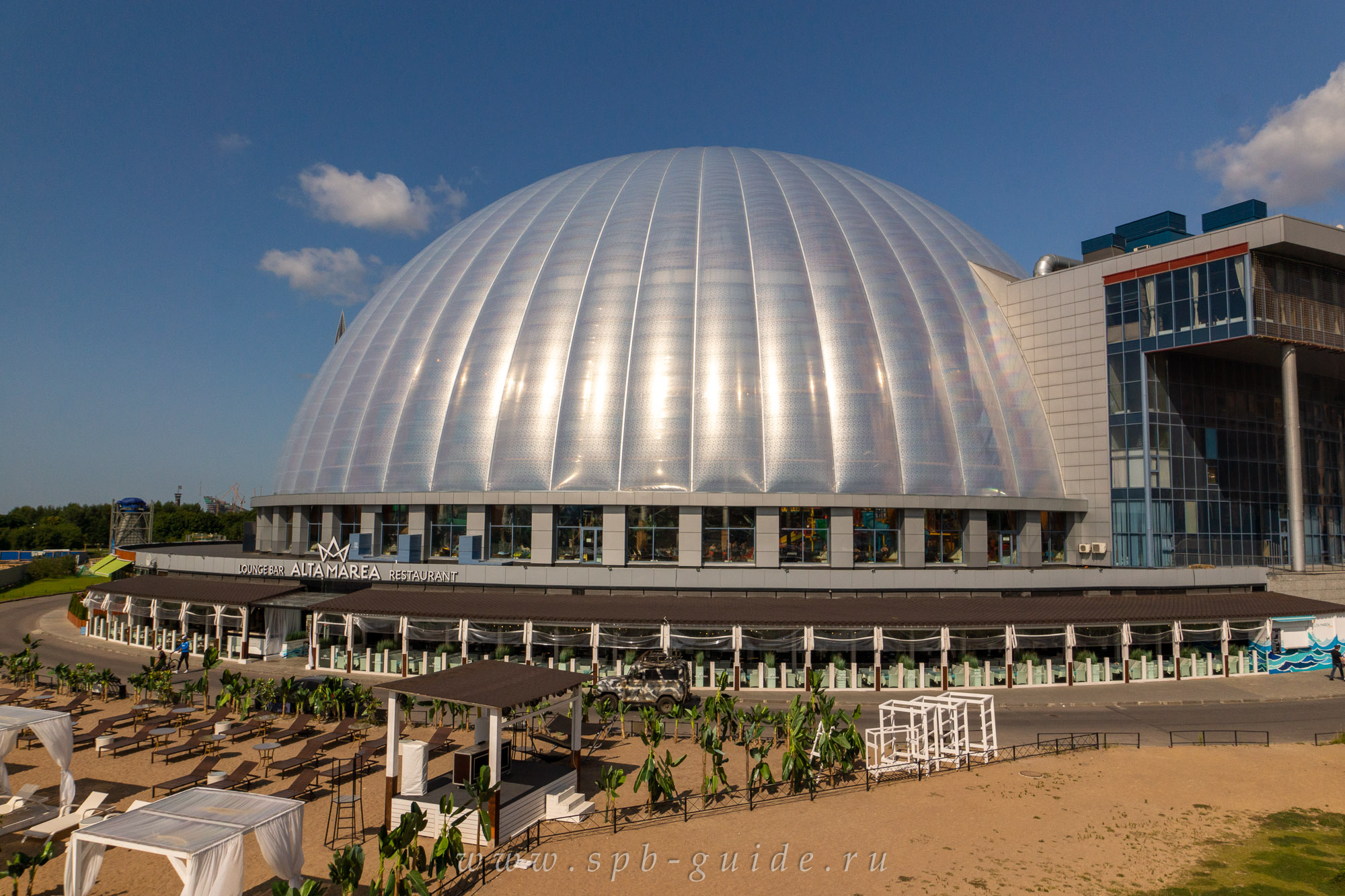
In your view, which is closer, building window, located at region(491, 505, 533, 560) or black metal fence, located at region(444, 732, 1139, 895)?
black metal fence, located at region(444, 732, 1139, 895)

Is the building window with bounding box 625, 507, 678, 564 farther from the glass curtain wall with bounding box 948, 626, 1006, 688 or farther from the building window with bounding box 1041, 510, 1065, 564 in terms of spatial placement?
the building window with bounding box 1041, 510, 1065, 564

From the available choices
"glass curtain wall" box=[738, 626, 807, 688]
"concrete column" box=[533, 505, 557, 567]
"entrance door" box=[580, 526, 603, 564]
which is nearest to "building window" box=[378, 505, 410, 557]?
"concrete column" box=[533, 505, 557, 567]

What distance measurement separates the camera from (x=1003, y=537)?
44.2 metres

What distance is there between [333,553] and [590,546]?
47.2ft

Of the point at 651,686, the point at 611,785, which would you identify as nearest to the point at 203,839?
the point at 611,785

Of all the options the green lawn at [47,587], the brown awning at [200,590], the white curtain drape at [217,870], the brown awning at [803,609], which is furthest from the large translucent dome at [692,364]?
the green lawn at [47,587]

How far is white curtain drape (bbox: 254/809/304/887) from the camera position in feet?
49.7

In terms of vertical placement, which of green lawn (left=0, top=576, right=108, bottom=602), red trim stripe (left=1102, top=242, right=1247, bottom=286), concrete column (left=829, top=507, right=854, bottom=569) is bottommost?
green lawn (left=0, top=576, right=108, bottom=602)

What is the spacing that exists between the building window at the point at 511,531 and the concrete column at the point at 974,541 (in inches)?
928

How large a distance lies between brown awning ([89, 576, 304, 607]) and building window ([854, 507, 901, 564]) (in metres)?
30.5

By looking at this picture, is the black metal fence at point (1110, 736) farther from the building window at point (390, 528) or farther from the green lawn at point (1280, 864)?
the building window at point (390, 528)

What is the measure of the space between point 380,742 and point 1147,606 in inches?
1412

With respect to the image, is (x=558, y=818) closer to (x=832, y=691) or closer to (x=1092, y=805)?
(x=1092, y=805)

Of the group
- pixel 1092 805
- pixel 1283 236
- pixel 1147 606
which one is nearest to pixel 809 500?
pixel 1147 606
